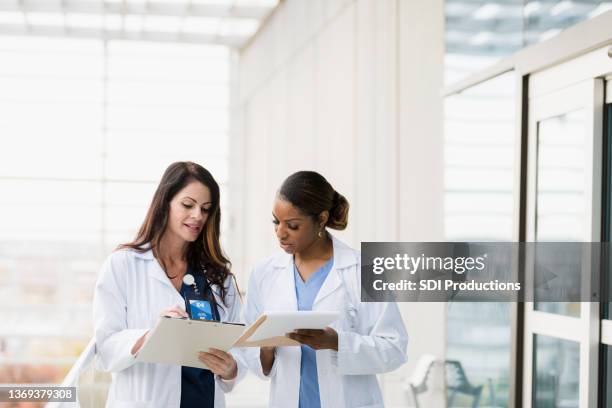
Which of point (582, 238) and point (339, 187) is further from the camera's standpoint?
point (339, 187)

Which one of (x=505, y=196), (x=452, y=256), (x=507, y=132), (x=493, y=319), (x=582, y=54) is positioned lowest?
(x=493, y=319)

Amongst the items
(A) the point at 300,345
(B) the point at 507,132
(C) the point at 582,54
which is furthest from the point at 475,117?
Result: (A) the point at 300,345

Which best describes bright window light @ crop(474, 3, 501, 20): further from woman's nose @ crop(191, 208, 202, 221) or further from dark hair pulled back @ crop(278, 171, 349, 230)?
woman's nose @ crop(191, 208, 202, 221)

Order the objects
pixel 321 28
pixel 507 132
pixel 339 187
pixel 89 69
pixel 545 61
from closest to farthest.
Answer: pixel 545 61, pixel 507 132, pixel 339 187, pixel 321 28, pixel 89 69

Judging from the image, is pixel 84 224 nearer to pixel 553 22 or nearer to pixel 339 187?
pixel 339 187

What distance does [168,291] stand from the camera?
7.74ft

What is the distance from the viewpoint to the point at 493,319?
3672 mm

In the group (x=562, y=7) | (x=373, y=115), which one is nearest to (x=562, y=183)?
(x=562, y=7)

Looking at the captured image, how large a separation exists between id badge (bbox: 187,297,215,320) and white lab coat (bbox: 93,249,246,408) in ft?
0.09

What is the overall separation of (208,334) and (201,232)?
0.42 meters

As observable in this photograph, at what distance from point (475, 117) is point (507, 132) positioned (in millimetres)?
329

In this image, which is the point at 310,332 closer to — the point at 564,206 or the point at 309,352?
the point at 309,352

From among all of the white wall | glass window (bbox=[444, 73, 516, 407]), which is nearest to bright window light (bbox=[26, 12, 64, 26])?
the white wall

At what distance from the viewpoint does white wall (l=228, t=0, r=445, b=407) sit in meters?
4.37
